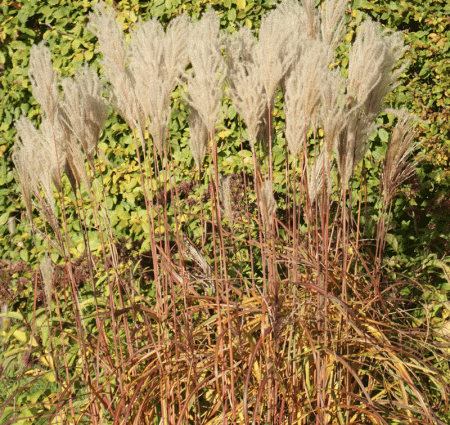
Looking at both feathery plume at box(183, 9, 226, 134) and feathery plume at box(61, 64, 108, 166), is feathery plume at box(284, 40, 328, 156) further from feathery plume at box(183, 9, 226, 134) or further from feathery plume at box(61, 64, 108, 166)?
feathery plume at box(61, 64, 108, 166)

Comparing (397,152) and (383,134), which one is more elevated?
(397,152)

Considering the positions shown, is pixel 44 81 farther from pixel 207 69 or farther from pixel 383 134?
pixel 383 134

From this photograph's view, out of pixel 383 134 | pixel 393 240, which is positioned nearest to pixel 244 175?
pixel 393 240

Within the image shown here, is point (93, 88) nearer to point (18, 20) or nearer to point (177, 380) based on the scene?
point (177, 380)

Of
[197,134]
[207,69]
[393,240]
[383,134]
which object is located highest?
[207,69]

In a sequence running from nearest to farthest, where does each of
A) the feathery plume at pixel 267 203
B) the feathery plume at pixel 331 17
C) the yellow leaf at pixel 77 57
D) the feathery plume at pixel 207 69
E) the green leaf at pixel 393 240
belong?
the feathery plume at pixel 207 69
the feathery plume at pixel 267 203
the feathery plume at pixel 331 17
the green leaf at pixel 393 240
the yellow leaf at pixel 77 57

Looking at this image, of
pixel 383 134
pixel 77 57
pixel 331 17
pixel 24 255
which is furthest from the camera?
pixel 24 255

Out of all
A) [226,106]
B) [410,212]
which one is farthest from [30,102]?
[410,212]

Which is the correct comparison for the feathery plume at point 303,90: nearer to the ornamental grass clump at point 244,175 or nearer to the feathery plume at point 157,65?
the ornamental grass clump at point 244,175

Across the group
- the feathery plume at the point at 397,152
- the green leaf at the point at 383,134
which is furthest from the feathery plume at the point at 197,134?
the green leaf at the point at 383,134

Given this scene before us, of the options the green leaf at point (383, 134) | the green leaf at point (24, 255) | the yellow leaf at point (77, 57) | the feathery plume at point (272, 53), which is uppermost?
the feathery plume at point (272, 53)

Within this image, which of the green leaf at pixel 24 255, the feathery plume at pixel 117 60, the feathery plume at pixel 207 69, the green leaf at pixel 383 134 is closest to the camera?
the feathery plume at pixel 207 69

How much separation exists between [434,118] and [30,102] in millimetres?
3106

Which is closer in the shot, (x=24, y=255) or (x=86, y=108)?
(x=86, y=108)
